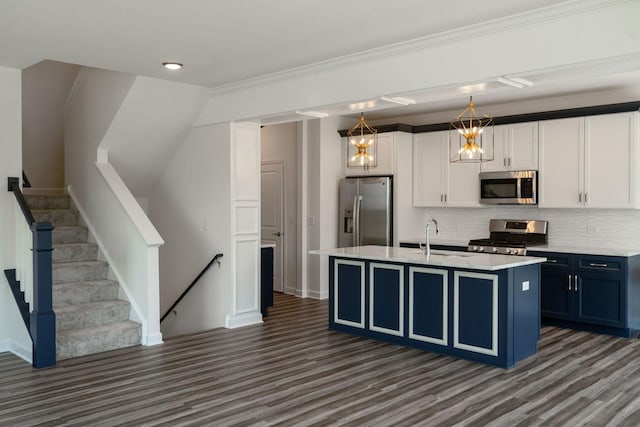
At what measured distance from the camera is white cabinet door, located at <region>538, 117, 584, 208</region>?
22.4 feet

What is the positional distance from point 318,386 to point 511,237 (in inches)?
165

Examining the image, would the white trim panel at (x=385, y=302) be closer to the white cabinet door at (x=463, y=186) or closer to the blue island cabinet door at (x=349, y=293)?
the blue island cabinet door at (x=349, y=293)

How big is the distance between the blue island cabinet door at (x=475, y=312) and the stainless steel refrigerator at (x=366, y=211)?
2.90m

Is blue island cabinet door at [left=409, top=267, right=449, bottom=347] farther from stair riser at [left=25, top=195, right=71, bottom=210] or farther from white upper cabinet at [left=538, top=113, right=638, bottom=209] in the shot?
stair riser at [left=25, top=195, right=71, bottom=210]

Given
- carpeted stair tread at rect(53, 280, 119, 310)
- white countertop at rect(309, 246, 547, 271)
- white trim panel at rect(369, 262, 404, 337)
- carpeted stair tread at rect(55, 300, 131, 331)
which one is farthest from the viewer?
carpeted stair tread at rect(53, 280, 119, 310)

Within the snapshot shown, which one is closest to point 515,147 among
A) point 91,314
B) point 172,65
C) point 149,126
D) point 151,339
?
point 172,65

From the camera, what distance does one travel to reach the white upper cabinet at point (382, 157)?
8297 mm

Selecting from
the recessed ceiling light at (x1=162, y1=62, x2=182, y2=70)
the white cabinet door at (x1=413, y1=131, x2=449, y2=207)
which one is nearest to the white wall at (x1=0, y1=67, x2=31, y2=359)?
the recessed ceiling light at (x1=162, y1=62, x2=182, y2=70)

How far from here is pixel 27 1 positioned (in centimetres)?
386

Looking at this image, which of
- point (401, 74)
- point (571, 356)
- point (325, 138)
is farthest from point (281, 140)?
point (571, 356)

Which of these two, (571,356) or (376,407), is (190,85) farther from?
(571,356)

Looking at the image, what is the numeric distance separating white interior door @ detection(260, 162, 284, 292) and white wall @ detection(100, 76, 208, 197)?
2080 millimetres

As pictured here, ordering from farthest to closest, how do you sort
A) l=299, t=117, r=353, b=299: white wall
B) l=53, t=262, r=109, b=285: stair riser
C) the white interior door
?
the white interior door < l=299, t=117, r=353, b=299: white wall < l=53, t=262, r=109, b=285: stair riser

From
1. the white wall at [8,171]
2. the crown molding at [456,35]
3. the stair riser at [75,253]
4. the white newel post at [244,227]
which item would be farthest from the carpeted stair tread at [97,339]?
the crown molding at [456,35]
